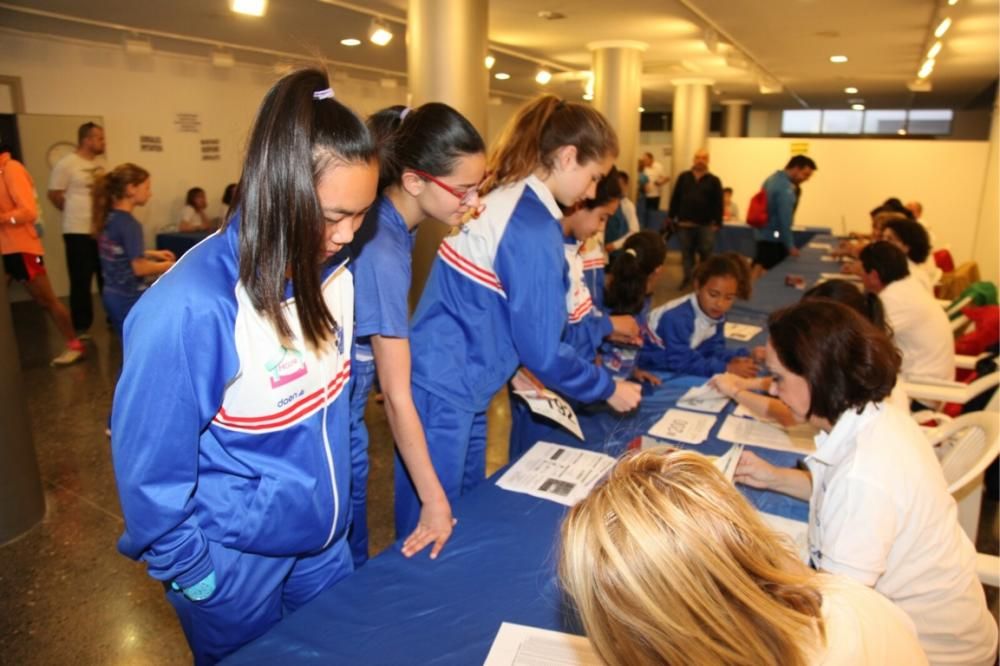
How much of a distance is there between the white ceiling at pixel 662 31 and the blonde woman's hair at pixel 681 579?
13.7 feet

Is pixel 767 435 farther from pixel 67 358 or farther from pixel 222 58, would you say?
pixel 222 58

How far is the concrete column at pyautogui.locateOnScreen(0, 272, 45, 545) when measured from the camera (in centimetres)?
263

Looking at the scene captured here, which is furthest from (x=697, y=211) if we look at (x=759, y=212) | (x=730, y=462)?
(x=730, y=462)

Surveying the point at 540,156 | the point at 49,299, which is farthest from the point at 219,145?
the point at 540,156

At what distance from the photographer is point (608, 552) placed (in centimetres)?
73

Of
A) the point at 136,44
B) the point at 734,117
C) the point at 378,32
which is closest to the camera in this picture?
the point at 378,32

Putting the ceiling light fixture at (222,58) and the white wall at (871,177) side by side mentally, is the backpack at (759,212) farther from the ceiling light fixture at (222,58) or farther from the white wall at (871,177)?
the ceiling light fixture at (222,58)

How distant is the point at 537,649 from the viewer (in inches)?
43.3

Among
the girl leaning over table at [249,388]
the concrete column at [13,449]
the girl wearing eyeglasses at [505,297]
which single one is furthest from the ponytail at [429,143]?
the concrete column at [13,449]

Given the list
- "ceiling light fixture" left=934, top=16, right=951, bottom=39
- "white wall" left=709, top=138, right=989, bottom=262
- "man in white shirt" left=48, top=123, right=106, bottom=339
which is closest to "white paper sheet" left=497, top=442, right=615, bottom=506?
"man in white shirt" left=48, top=123, right=106, bottom=339

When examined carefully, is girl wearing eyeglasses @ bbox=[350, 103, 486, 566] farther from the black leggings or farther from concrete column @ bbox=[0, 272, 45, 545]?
the black leggings

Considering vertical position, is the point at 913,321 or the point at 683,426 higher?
the point at 913,321

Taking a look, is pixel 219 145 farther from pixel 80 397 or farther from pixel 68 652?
pixel 68 652

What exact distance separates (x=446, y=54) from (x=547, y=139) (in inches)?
99.2
